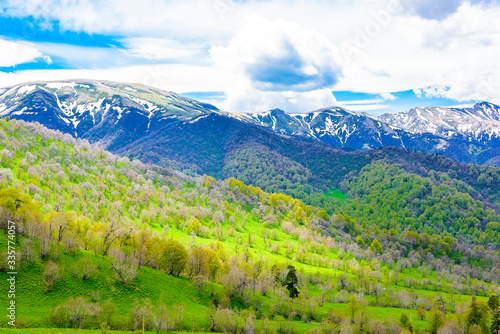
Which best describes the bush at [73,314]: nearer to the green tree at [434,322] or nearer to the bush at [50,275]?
the bush at [50,275]

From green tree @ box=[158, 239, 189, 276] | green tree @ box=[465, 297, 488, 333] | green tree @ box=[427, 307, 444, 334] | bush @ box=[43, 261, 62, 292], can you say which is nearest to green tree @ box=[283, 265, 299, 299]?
green tree @ box=[158, 239, 189, 276]

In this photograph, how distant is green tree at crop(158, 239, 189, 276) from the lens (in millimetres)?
101438

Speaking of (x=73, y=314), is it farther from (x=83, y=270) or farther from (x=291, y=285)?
(x=291, y=285)

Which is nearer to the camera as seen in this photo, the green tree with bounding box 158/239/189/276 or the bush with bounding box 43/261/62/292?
the bush with bounding box 43/261/62/292

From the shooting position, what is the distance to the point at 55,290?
71.2 meters

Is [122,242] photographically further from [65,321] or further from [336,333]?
[336,333]

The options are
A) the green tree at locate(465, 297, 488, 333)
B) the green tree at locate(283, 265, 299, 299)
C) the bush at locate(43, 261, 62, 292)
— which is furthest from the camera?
the green tree at locate(283, 265, 299, 299)

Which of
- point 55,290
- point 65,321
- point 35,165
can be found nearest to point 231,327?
point 65,321

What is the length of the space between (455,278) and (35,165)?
988 ft


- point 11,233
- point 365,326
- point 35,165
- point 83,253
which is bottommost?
point 365,326

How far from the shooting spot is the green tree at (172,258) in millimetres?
101438

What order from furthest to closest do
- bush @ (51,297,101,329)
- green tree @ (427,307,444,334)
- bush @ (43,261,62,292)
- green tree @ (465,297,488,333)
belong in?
green tree @ (465,297,488,333), green tree @ (427,307,444,334), bush @ (43,261,62,292), bush @ (51,297,101,329)

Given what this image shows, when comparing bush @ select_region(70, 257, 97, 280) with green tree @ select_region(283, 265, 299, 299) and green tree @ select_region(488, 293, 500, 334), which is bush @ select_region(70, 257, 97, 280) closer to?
green tree @ select_region(283, 265, 299, 299)

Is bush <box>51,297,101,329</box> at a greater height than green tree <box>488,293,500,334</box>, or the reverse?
bush <box>51,297,101,329</box>
